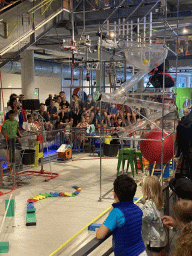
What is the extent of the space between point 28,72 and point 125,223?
11887mm

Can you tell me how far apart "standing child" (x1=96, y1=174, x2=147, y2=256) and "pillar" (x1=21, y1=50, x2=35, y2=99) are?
11.6 metres

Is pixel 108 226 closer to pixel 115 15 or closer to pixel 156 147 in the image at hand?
pixel 156 147

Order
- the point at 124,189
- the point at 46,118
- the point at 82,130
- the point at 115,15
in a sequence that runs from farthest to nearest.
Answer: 1. the point at 82,130
2. the point at 46,118
3. the point at 115,15
4. the point at 124,189

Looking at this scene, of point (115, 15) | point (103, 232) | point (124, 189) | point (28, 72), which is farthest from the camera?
point (28, 72)

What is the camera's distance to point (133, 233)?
92.0 inches

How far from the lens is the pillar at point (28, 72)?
13331 millimetres

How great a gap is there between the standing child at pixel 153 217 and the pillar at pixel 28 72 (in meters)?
11.1

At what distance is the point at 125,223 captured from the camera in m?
2.30

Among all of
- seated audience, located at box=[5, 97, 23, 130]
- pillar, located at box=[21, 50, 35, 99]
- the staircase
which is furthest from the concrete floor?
pillar, located at box=[21, 50, 35, 99]

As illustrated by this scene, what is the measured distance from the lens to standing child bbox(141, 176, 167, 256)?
306cm

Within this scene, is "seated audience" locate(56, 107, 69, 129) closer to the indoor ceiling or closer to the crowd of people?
the crowd of people

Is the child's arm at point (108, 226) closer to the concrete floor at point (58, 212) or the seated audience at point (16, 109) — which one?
the concrete floor at point (58, 212)

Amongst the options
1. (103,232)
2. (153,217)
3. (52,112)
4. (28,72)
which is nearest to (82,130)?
(52,112)

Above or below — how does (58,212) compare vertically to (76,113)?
below
